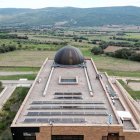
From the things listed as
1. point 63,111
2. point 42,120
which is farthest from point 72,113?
point 42,120

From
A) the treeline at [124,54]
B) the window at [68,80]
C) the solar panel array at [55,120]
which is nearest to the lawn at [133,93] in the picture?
the window at [68,80]

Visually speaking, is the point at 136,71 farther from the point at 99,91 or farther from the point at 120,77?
the point at 99,91

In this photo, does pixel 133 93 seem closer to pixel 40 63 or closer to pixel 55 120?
pixel 55 120

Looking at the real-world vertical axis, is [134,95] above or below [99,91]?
below

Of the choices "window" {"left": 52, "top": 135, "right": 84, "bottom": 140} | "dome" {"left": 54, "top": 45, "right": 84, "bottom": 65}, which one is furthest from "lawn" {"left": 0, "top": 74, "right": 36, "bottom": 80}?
"window" {"left": 52, "top": 135, "right": 84, "bottom": 140}

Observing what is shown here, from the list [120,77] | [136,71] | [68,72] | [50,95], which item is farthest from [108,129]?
[136,71]

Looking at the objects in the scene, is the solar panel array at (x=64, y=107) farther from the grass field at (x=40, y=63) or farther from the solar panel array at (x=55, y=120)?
the grass field at (x=40, y=63)
